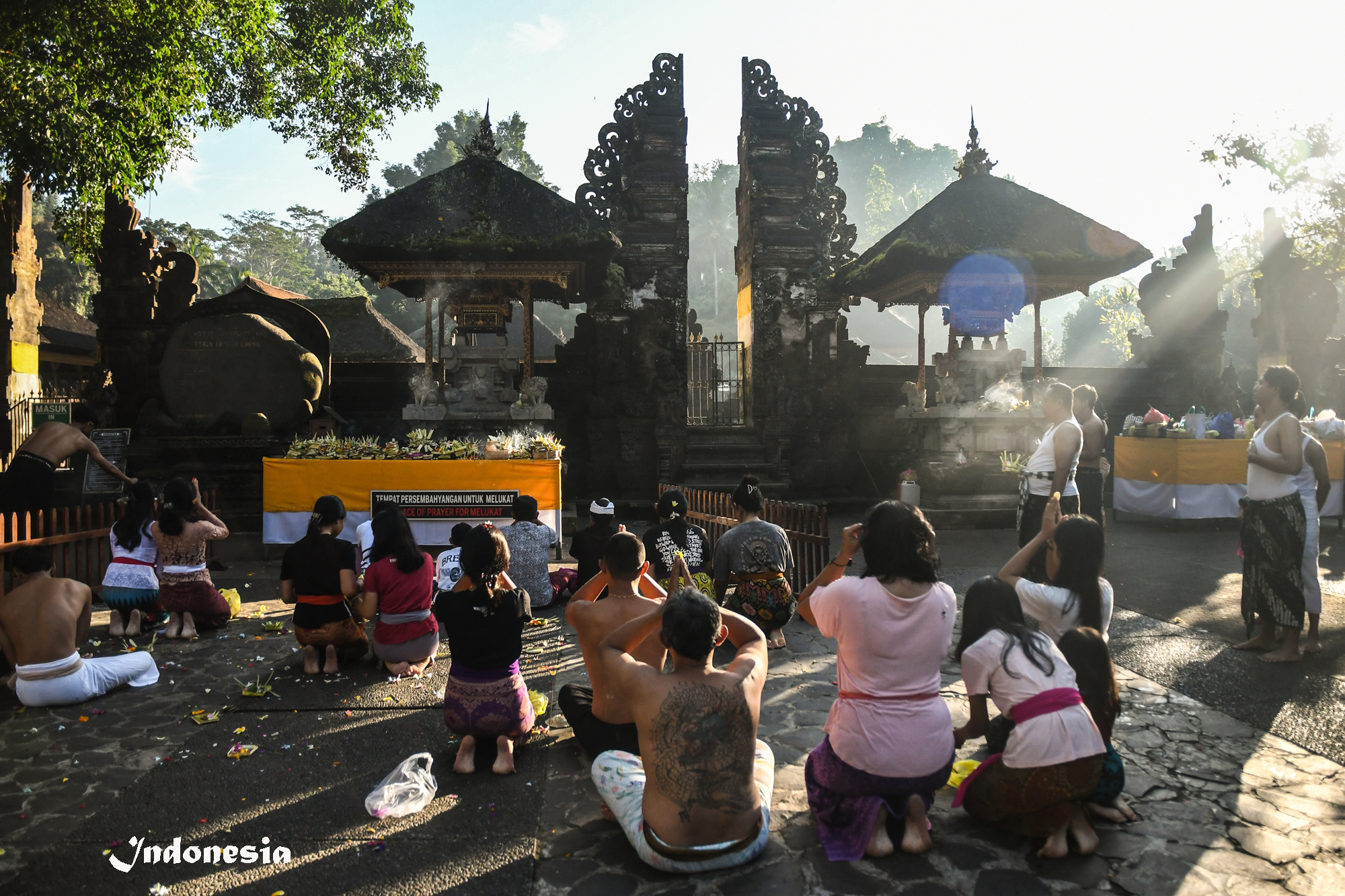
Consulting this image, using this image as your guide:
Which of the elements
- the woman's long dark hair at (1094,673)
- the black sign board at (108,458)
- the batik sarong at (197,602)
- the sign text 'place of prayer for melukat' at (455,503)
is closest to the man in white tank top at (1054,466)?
the woman's long dark hair at (1094,673)

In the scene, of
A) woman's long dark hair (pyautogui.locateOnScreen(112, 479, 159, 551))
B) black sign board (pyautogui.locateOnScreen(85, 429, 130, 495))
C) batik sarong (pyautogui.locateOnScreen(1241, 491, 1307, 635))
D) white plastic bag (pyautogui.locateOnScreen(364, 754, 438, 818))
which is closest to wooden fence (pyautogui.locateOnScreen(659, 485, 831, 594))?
batik sarong (pyautogui.locateOnScreen(1241, 491, 1307, 635))

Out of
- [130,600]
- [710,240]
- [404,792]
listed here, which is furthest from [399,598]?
[710,240]

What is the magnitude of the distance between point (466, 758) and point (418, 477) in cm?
577

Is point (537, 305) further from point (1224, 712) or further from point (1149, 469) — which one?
point (1224, 712)

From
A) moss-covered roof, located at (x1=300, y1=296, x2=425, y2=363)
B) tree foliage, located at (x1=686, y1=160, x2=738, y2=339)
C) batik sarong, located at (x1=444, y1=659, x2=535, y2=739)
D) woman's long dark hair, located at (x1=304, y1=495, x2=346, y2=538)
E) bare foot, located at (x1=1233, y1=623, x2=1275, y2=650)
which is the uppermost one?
tree foliage, located at (x1=686, y1=160, x2=738, y2=339)

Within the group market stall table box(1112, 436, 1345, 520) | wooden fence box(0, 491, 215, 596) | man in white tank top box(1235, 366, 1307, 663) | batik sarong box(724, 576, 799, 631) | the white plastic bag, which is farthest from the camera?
market stall table box(1112, 436, 1345, 520)

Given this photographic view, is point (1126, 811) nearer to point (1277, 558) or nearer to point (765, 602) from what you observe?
point (765, 602)

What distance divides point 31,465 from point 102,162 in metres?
3.40

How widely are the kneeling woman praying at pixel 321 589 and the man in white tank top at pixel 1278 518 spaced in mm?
6866

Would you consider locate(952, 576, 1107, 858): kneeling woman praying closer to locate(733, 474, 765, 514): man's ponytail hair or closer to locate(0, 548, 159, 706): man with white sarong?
locate(733, 474, 765, 514): man's ponytail hair

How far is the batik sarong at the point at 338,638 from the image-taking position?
605cm

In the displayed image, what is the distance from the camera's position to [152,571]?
23.5 feet

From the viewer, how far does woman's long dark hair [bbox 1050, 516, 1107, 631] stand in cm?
388

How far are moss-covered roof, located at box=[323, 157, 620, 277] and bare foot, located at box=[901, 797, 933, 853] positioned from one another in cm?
1089
